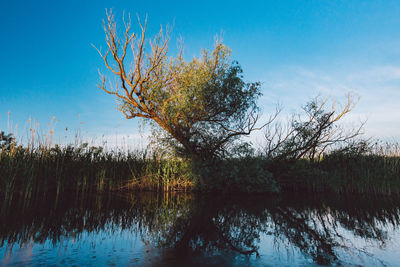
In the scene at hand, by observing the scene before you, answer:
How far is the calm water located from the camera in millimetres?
3307

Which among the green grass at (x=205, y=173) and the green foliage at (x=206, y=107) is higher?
the green foliage at (x=206, y=107)

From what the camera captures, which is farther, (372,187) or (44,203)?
(372,187)

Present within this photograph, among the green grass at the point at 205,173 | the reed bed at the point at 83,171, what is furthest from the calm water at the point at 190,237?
the green grass at the point at 205,173

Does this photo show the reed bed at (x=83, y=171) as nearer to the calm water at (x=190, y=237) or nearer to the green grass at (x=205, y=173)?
the green grass at (x=205, y=173)

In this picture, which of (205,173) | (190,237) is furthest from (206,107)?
(190,237)

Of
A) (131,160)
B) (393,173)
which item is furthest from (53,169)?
(393,173)

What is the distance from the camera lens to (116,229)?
4.79 metres

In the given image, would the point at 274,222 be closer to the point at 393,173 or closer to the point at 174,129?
the point at 174,129

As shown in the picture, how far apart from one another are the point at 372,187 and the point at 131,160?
1205cm

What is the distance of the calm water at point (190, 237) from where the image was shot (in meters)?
3.31

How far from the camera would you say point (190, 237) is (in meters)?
4.43

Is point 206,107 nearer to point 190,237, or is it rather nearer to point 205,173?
Result: point 205,173

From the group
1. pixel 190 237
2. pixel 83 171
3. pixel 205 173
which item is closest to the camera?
pixel 190 237

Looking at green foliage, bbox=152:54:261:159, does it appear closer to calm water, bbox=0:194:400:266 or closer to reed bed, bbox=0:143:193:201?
reed bed, bbox=0:143:193:201
